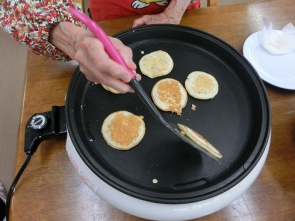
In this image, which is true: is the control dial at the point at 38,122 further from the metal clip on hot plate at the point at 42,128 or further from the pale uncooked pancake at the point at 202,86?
the pale uncooked pancake at the point at 202,86

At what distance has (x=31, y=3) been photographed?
0.76m

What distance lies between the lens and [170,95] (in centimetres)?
87

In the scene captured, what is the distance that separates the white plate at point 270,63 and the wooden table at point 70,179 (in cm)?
4

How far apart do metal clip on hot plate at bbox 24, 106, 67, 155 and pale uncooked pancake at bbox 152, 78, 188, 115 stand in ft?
0.98

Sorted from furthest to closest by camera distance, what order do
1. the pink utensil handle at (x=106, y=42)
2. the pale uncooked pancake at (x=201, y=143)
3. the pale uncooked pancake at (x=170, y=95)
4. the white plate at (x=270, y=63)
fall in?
the white plate at (x=270, y=63)
the pale uncooked pancake at (x=170, y=95)
the pale uncooked pancake at (x=201, y=143)
the pink utensil handle at (x=106, y=42)

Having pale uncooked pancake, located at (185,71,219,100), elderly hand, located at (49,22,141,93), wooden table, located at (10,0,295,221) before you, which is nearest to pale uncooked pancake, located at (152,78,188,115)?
pale uncooked pancake, located at (185,71,219,100)

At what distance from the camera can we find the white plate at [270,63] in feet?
3.16

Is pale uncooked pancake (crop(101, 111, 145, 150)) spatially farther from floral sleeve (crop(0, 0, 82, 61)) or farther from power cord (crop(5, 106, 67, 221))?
floral sleeve (crop(0, 0, 82, 61))

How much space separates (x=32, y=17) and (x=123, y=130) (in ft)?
1.35

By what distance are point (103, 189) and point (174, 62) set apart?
50 centimetres

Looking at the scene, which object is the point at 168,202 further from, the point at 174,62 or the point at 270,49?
the point at 270,49

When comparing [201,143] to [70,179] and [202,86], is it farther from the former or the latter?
[70,179]

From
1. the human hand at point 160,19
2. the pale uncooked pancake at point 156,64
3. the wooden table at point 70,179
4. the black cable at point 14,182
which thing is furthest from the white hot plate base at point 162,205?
the human hand at point 160,19

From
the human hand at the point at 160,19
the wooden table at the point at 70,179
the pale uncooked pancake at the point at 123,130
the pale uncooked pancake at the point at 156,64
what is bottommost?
the wooden table at the point at 70,179
